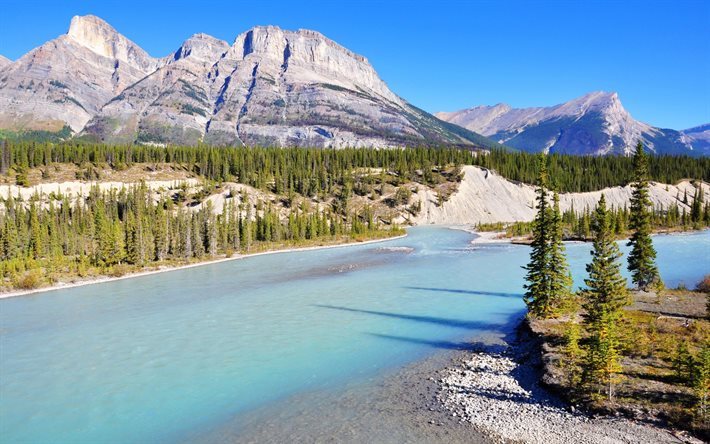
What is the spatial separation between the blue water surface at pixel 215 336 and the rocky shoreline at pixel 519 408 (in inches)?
185

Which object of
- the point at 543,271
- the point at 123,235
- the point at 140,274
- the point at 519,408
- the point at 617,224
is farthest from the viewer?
the point at 617,224

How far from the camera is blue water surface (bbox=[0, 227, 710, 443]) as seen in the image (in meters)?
26.5

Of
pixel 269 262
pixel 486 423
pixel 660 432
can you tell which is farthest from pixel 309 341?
pixel 269 262

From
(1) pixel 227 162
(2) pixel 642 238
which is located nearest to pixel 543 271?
(2) pixel 642 238

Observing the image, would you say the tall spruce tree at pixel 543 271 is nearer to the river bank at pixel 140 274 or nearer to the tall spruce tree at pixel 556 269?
the tall spruce tree at pixel 556 269

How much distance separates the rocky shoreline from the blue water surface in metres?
4.71

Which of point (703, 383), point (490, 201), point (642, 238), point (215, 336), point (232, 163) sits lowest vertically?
point (215, 336)

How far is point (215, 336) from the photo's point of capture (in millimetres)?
40406

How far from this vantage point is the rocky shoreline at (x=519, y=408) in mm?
20203

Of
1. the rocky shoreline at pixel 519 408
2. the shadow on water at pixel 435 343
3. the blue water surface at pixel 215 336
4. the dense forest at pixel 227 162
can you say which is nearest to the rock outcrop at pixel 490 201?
the dense forest at pixel 227 162

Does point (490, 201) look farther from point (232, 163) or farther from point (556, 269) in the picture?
point (556, 269)

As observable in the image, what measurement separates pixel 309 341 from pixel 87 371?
16.2 meters

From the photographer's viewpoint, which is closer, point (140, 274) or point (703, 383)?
point (703, 383)

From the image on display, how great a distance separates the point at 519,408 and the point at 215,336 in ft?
87.4
